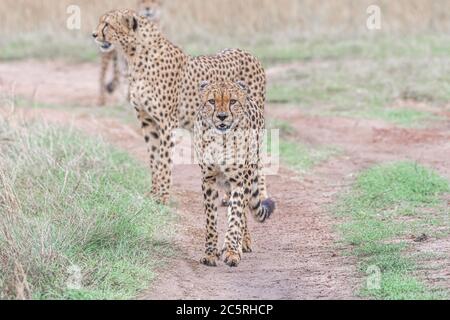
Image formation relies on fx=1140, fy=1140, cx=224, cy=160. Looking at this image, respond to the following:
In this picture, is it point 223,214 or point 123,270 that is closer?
point 123,270

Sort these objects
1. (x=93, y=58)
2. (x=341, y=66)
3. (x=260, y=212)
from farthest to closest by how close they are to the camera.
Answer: (x=93, y=58) < (x=341, y=66) < (x=260, y=212)

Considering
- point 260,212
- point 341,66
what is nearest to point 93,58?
point 341,66

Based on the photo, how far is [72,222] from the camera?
21.9ft

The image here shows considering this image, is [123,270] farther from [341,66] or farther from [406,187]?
[341,66]

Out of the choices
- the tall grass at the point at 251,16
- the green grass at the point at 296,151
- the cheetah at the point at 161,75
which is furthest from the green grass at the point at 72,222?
the tall grass at the point at 251,16

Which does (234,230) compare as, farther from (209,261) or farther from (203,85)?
(203,85)

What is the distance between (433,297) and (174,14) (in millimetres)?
13002

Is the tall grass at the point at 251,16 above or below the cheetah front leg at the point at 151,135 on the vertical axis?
below

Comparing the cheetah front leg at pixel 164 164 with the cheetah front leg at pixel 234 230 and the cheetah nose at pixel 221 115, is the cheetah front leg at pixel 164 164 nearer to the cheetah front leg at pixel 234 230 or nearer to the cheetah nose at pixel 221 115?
the cheetah front leg at pixel 234 230

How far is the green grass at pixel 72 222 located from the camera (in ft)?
19.3

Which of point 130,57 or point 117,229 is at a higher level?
point 130,57

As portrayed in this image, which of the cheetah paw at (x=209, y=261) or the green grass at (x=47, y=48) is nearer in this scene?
the cheetah paw at (x=209, y=261)

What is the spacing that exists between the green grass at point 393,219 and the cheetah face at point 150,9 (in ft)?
15.3
